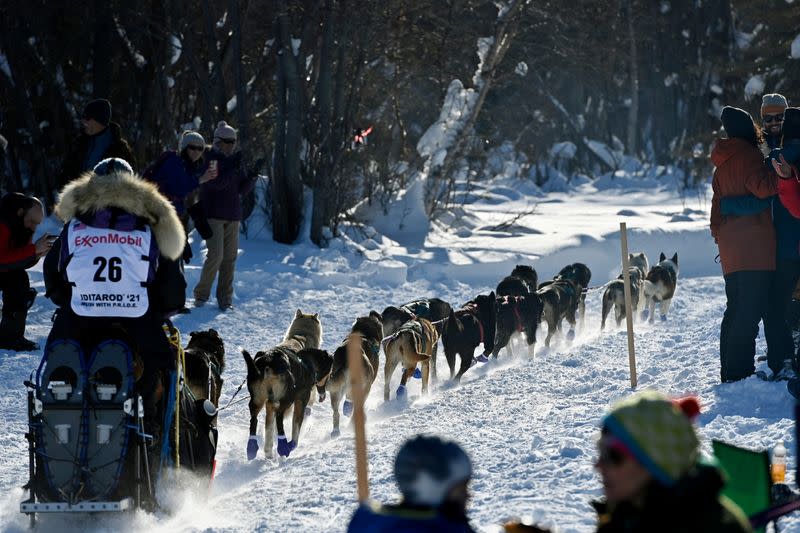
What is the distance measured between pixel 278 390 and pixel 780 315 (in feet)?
10.9

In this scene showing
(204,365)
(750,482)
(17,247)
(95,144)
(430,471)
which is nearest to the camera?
(430,471)

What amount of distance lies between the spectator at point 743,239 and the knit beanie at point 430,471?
503cm

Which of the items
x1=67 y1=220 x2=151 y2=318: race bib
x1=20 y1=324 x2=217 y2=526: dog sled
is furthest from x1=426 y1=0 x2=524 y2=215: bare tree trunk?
x1=20 y1=324 x2=217 y2=526: dog sled

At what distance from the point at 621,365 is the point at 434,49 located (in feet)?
41.7

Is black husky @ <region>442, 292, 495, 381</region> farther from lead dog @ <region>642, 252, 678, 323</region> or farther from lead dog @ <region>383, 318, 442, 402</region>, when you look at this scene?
lead dog @ <region>642, 252, 678, 323</region>

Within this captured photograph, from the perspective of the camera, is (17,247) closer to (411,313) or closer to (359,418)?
(411,313)

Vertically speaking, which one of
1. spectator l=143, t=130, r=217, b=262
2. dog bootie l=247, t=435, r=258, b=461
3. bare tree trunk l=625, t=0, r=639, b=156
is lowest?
dog bootie l=247, t=435, r=258, b=461

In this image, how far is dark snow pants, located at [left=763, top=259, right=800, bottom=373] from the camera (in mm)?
7238

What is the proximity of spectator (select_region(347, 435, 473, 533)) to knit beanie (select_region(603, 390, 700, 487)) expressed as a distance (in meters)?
0.38

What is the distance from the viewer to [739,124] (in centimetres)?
726

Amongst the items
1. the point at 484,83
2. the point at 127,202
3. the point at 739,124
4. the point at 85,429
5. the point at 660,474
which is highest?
the point at 484,83

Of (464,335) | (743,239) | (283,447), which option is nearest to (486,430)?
(283,447)

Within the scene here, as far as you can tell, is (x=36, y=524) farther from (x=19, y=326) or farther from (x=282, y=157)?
(x=282, y=157)

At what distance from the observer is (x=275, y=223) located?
16.7 metres
